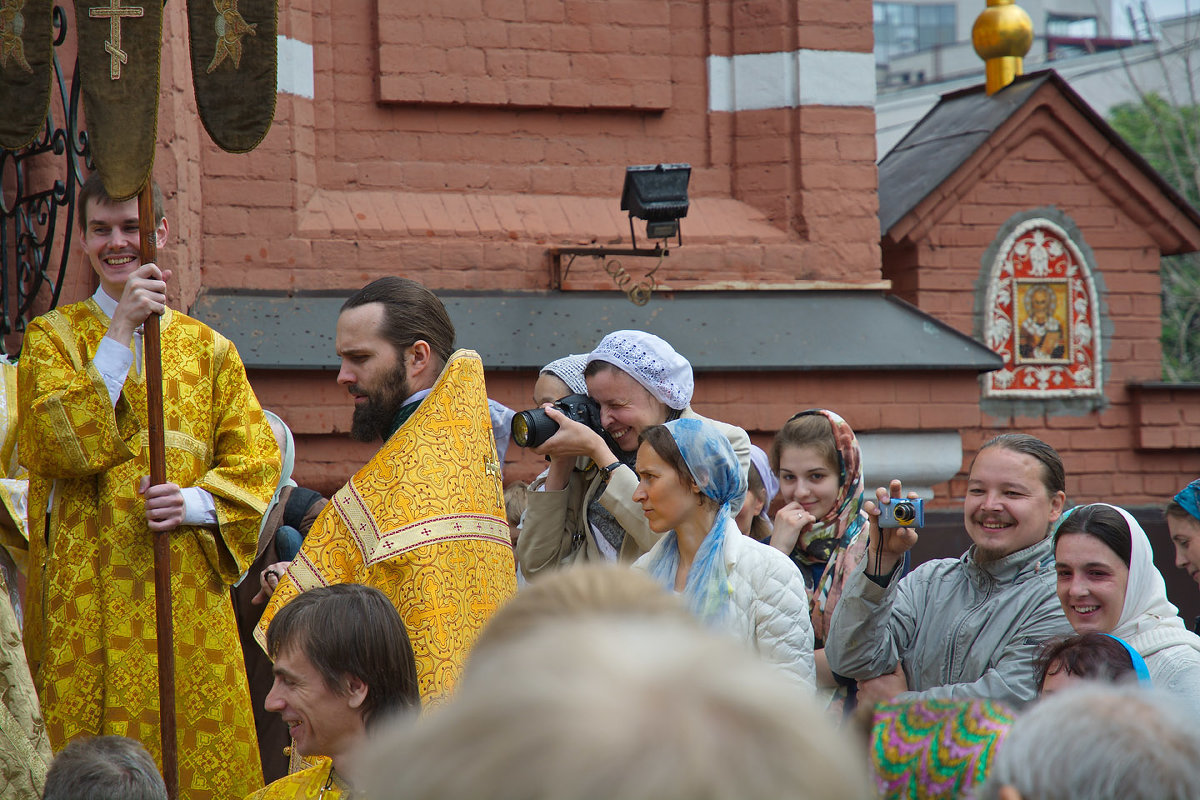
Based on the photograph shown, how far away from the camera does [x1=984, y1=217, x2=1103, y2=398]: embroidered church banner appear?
692cm

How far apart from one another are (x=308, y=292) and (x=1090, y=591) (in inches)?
138

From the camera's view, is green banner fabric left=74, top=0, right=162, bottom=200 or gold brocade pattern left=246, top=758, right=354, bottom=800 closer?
gold brocade pattern left=246, top=758, right=354, bottom=800

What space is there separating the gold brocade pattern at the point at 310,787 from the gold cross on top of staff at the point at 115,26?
1548 millimetres

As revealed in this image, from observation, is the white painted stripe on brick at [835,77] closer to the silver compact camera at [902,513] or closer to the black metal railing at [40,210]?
the black metal railing at [40,210]

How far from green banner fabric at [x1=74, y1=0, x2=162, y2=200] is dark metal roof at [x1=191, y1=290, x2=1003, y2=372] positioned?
7.39ft

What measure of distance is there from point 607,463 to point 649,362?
280 millimetres

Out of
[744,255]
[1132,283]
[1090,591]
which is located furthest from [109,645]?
[1132,283]

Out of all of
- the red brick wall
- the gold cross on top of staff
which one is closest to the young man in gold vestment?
the gold cross on top of staff

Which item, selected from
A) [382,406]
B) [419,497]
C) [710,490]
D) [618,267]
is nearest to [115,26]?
[382,406]

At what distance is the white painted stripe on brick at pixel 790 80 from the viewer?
604cm

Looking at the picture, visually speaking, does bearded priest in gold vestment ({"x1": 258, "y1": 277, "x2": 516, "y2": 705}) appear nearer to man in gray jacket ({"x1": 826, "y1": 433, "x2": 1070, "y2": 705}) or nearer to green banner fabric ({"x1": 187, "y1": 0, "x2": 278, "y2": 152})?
Answer: green banner fabric ({"x1": 187, "y1": 0, "x2": 278, "y2": 152})

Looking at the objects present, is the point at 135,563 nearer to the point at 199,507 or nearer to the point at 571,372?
the point at 199,507

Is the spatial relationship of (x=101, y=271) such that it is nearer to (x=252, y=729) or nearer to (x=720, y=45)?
(x=252, y=729)

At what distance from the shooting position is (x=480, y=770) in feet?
2.53
